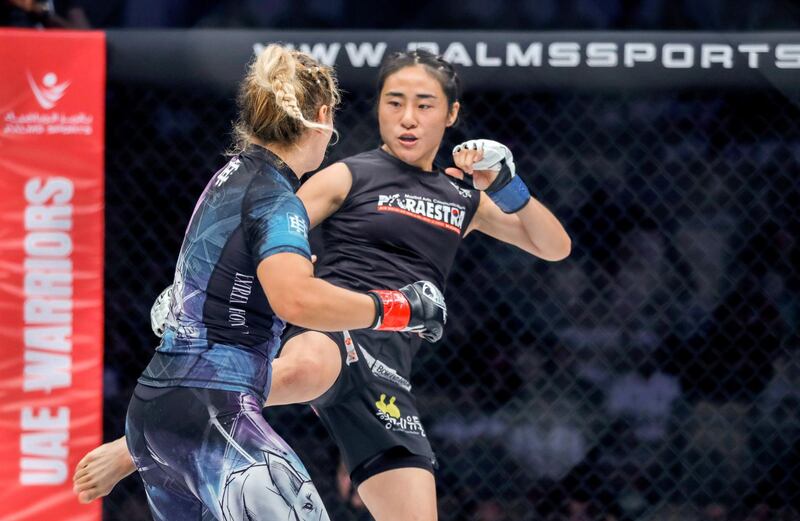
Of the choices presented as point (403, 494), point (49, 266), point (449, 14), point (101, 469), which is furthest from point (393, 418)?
point (449, 14)

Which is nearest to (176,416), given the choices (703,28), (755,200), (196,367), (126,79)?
(196,367)

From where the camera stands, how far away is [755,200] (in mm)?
3447

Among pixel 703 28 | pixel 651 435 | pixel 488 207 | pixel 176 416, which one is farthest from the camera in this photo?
pixel 703 28

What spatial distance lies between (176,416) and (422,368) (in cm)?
184

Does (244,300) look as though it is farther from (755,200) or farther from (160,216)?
(755,200)

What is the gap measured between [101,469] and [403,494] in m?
0.66

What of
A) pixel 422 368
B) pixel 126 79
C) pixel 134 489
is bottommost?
pixel 134 489

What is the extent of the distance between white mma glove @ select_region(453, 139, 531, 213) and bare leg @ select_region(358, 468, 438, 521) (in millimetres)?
608

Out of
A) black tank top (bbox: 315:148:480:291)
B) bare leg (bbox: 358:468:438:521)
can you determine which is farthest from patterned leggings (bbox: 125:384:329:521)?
black tank top (bbox: 315:148:480:291)

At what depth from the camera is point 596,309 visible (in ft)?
11.4

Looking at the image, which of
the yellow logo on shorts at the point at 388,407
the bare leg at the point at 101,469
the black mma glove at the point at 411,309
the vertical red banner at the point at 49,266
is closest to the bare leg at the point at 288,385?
the bare leg at the point at 101,469

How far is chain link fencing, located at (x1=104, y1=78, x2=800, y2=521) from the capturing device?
3320 millimetres

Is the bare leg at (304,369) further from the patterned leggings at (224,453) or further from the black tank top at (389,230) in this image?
the patterned leggings at (224,453)

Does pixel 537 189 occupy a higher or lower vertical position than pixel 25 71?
lower
